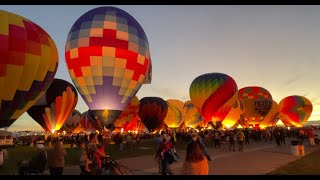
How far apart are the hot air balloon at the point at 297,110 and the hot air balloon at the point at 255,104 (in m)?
12.3

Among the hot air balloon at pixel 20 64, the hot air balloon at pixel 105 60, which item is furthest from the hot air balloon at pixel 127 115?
the hot air balloon at pixel 20 64

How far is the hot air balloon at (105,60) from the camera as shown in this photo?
25047 mm

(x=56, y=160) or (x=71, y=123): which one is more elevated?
(x=71, y=123)

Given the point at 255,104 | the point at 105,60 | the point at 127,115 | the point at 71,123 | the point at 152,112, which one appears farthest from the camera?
the point at 71,123

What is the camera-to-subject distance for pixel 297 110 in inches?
2323

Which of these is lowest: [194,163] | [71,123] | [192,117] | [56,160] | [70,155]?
[70,155]

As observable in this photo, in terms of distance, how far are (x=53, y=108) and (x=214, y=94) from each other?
1741 centimetres

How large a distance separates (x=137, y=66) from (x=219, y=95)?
1427 cm

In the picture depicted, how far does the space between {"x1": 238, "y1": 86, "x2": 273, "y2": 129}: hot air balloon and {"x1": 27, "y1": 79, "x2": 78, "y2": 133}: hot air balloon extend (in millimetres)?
27851

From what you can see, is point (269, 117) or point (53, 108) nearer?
point (53, 108)

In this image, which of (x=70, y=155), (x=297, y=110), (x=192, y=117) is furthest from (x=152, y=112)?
(x=297, y=110)

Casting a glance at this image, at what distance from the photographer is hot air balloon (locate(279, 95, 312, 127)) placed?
5856 centimetres

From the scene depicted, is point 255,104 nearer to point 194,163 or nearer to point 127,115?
point 127,115

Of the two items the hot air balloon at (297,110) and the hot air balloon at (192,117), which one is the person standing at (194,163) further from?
the hot air balloon at (192,117)
